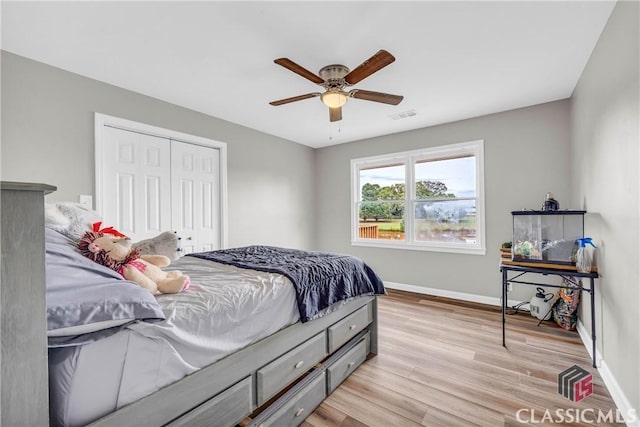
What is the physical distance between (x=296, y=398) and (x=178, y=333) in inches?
35.1

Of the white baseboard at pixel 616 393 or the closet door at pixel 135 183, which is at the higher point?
the closet door at pixel 135 183

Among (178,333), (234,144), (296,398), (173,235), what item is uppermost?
(234,144)

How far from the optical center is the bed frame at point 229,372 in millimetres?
680

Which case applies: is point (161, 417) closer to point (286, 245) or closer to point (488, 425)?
point (488, 425)

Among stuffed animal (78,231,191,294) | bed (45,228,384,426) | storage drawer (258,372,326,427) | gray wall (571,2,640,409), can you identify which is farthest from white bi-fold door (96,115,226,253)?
gray wall (571,2,640,409)

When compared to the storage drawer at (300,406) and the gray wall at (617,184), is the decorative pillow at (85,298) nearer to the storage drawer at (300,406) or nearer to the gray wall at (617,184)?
the storage drawer at (300,406)

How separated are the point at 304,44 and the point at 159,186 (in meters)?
2.15

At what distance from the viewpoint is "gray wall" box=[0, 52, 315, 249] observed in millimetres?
2145

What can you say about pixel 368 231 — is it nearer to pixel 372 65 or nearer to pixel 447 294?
pixel 447 294

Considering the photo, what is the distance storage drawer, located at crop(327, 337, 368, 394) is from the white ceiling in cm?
231

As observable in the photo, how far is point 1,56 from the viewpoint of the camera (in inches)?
81.6

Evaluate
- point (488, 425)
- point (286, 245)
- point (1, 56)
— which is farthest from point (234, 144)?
point (488, 425)

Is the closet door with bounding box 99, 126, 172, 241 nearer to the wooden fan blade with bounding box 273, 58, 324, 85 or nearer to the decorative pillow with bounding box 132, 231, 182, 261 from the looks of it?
the decorative pillow with bounding box 132, 231, 182, 261

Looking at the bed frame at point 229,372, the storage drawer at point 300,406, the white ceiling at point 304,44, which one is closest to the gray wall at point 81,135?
the white ceiling at point 304,44
